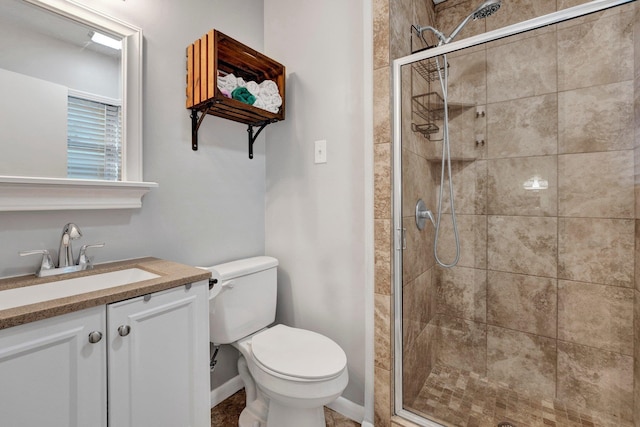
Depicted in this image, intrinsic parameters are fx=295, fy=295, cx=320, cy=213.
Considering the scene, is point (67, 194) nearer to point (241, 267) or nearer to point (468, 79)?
point (241, 267)

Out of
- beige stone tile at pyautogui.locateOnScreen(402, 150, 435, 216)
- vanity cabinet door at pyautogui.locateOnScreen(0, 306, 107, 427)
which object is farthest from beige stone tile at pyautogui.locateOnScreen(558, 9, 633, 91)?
vanity cabinet door at pyautogui.locateOnScreen(0, 306, 107, 427)

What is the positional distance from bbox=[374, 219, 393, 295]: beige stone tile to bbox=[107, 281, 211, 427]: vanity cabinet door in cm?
78

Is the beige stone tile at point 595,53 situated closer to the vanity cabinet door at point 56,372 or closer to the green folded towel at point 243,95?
the green folded towel at point 243,95

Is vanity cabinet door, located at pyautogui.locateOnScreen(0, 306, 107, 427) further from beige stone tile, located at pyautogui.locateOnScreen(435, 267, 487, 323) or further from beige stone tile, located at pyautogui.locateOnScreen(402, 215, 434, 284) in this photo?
beige stone tile, located at pyautogui.locateOnScreen(435, 267, 487, 323)

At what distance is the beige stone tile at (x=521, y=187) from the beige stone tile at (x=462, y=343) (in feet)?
2.32

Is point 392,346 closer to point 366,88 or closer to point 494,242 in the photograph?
point 494,242

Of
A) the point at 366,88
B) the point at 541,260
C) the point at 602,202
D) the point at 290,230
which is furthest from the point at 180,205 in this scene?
the point at 602,202

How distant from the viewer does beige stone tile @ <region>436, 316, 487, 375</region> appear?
5.82ft

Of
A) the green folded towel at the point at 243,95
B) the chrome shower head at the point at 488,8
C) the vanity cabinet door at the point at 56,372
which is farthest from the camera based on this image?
the green folded towel at the point at 243,95

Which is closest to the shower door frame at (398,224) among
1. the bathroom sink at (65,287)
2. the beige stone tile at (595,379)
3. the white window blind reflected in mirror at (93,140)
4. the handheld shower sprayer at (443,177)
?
the handheld shower sprayer at (443,177)

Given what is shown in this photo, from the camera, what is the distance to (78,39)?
117 centimetres

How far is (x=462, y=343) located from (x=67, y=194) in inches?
83.6

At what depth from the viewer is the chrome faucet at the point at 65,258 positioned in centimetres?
105

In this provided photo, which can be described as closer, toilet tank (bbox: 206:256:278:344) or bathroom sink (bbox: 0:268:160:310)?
bathroom sink (bbox: 0:268:160:310)
